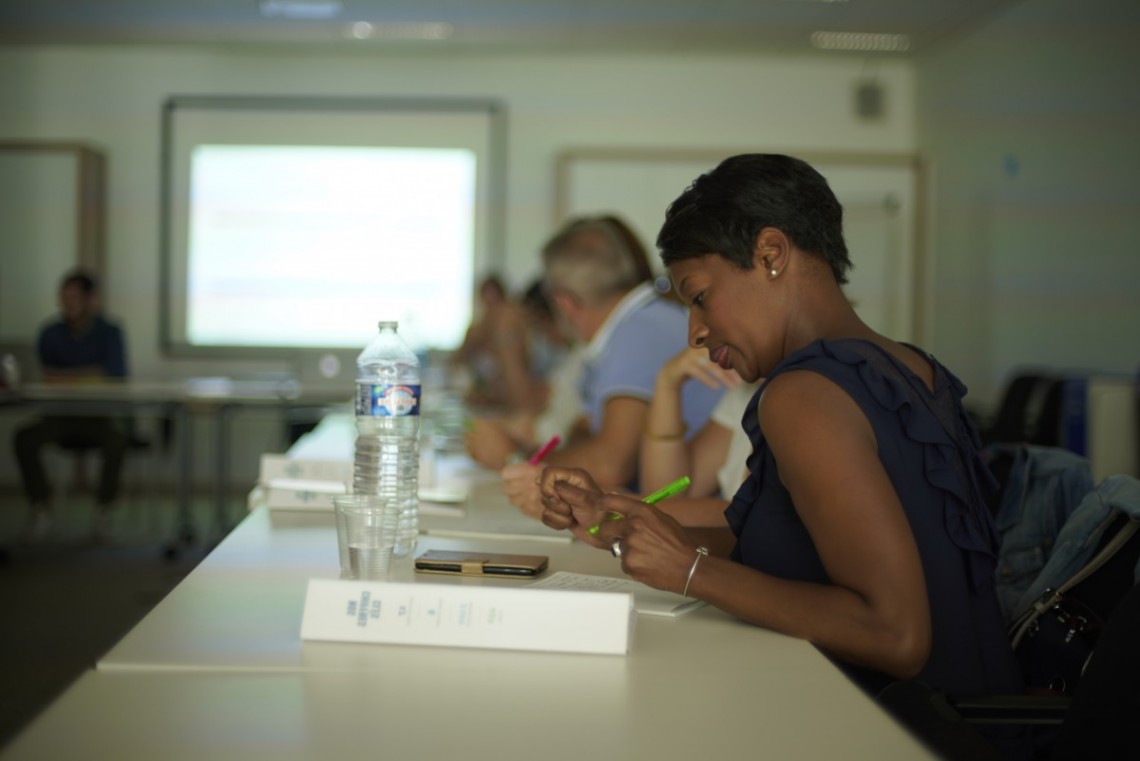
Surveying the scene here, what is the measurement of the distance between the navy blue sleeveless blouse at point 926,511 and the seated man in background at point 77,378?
17.8 ft

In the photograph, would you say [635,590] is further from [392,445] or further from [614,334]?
[614,334]

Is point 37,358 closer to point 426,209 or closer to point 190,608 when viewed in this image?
point 426,209

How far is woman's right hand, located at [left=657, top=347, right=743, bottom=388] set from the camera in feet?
7.64

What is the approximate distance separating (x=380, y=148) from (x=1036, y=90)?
13.0ft

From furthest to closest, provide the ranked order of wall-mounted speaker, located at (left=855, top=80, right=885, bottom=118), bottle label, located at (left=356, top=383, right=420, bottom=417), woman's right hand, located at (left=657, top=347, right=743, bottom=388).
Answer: wall-mounted speaker, located at (left=855, top=80, right=885, bottom=118) < woman's right hand, located at (left=657, top=347, right=743, bottom=388) < bottle label, located at (left=356, top=383, right=420, bottom=417)

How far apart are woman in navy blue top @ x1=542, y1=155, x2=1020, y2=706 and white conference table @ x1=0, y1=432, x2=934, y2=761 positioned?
0.26ft

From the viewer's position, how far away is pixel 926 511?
1386mm

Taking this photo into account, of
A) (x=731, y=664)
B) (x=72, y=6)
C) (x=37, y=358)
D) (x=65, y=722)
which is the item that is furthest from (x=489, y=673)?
(x=37, y=358)

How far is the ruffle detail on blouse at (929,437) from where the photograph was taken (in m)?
1.35

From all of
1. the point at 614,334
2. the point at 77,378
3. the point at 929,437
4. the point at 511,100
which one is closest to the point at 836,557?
the point at 929,437

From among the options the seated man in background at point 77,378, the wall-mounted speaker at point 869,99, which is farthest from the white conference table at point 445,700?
the wall-mounted speaker at point 869,99

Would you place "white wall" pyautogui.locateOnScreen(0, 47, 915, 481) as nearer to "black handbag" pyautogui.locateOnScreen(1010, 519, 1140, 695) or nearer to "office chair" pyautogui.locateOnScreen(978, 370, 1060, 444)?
"office chair" pyautogui.locateOnScreen(978, 370, 1060, 444)

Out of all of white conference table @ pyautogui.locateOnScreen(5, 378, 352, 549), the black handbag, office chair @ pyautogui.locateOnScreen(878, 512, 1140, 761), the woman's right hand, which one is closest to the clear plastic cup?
office chair @ pyautogui.locateOnScreen(878, 512, 1140, 761)

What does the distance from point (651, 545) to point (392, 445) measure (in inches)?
25.8
